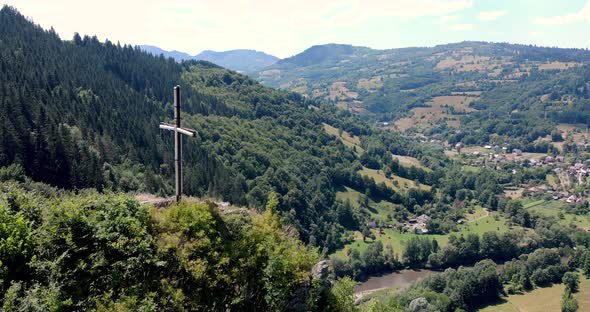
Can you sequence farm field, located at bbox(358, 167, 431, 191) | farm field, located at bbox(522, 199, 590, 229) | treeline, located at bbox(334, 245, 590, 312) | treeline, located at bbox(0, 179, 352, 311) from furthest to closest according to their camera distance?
farm field, located at bbox(358, 167, 431, 191)
farm field, located at bbox(522, 199, 590, 229)
treeline, located at bbox(334, 245, 590, 312)
treeline, located at bbox(0, 179, 352, 311)

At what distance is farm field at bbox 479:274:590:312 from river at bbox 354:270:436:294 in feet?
57.0

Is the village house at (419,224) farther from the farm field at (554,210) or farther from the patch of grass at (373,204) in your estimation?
the farm field at (554,210)

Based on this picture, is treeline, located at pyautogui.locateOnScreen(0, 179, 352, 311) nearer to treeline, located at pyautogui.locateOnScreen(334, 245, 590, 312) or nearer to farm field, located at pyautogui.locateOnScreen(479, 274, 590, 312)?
treeline, located at pyautogui.locateOnScreen(334, 245, 590, 312)

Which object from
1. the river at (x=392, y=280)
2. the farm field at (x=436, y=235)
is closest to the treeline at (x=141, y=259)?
the river at (x=392, y=280)

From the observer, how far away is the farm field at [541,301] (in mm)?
75819

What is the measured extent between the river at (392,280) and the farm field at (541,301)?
17379mm

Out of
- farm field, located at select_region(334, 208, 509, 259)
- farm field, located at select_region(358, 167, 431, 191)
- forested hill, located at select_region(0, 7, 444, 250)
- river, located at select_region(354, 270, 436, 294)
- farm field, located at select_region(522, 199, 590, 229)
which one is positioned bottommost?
river, located at select_region(354, 270, 436, 294)

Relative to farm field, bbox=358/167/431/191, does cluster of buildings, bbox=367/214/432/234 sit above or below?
below

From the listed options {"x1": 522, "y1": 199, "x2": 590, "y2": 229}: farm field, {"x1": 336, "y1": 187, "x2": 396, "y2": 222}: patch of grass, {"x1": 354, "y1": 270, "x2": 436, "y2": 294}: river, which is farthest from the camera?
{"x1": 336, "y1": 187, "x2": 396, "y2": 222}: patch of grass

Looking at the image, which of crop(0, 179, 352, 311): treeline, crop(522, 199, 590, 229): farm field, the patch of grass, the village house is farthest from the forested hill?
crop(522, 199, 590, 229): farm field

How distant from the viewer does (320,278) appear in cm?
1622

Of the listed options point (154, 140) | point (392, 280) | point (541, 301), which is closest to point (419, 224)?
point (392, 280)

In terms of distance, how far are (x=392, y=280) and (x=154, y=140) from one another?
64.2 metres

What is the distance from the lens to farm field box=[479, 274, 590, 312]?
249 ft
